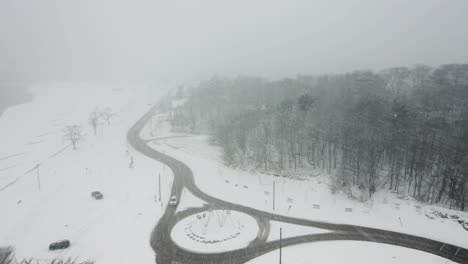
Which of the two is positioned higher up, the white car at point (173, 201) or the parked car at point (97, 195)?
the parked car at point (97, 195)

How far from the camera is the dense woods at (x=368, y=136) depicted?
52.1 metres

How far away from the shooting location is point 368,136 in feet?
191

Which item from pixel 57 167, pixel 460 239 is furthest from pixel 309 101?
pixel 57 167

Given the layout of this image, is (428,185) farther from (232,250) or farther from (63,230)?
(63,230)

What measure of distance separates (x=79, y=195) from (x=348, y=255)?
4369 cm

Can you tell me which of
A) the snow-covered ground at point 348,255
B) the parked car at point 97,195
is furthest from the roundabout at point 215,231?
the parked car at point 97,195

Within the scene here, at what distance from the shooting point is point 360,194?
5078 cm

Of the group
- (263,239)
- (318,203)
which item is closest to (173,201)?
(263,239)

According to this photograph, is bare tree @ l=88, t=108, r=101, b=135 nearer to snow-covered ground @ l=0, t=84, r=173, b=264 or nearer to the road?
snow-covered ground @ l=0, t=84, r=173, b=264

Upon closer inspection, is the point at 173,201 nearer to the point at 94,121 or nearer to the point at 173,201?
the point at 173,201

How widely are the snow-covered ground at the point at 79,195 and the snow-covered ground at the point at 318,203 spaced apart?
10599 millimetres

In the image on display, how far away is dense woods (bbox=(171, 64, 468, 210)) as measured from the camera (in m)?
52.1

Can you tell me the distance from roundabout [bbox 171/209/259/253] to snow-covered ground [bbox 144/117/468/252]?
4962mm

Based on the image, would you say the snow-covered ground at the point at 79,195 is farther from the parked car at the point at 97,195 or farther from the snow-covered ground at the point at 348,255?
the snow-covered ground at the point at 348,255
